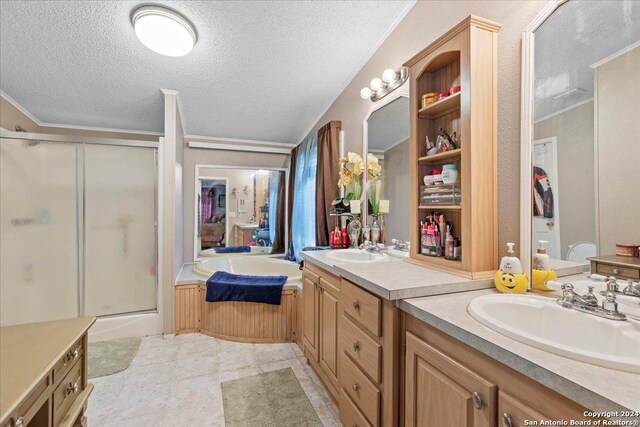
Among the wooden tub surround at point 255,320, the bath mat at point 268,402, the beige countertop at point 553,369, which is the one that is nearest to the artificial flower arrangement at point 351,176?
the wooden tub surround at point 255,320

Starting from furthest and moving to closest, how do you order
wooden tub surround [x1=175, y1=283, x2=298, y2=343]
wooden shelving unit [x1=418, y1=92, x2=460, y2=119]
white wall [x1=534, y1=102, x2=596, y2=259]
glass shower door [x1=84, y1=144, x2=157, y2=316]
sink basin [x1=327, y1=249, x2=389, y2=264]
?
glass shower door [x1=84, y1=144, x2=157, y2=316], wooden tub surround [x1=175, y1=283, x2=298, y2=343], sink basin [x1=327, y1=249, x2=389, y2=264], wooden shelving unit [x1=418, y1=92, x2=460, y2=119], white wall [x1=534, y1=102, x2=596, y2=259]

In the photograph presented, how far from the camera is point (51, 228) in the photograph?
2.56 metres

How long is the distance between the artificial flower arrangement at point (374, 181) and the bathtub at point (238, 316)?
1.04 m

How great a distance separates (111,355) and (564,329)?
9.96 ft

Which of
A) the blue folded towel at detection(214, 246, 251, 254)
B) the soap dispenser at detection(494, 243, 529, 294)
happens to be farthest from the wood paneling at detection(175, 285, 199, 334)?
the soap dispenser at detection(494, 243, 529, 294)

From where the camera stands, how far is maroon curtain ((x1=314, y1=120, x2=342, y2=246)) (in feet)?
9.10

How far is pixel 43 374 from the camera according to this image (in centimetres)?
75

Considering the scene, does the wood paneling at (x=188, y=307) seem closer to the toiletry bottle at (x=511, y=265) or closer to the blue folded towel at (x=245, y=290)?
the blue folded towel at (x=245, y=290)

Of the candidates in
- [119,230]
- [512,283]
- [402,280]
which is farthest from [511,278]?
[119,230]

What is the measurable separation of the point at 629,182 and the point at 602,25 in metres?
0.56

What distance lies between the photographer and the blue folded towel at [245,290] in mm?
2498

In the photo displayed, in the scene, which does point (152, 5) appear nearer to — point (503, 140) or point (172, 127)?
point (172, 127)

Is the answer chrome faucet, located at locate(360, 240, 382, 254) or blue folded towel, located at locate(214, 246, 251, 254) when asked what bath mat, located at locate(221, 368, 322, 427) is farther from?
blue folded towel, located at locate(214, 246, 251, 254)

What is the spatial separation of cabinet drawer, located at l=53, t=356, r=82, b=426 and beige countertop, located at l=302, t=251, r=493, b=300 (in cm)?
113
